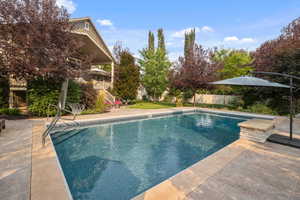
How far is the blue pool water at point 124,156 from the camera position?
3303 millimetres

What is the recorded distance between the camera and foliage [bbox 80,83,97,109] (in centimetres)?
1062

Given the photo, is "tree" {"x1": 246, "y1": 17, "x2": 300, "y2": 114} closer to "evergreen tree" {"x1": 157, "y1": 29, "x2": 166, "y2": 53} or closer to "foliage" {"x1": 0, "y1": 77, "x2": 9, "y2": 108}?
"foliage" {"x1": 0, "y1": 77, "x2": 9, "y2": 108}

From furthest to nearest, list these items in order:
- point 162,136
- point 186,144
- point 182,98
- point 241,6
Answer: point 182,98 → point 241,6 → point 162,136 → point 186,144

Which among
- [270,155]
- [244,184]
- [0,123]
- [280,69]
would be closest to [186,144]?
[270,155]

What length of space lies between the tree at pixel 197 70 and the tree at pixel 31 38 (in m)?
10.8

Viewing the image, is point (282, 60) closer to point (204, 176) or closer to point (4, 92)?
point (204, 176)

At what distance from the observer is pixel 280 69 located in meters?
11.8

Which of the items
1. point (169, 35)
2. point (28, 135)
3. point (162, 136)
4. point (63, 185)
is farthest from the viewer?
point (169, 35)

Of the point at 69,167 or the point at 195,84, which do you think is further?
the point at 195,84

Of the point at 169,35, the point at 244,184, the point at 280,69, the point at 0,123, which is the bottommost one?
the point at 244,184

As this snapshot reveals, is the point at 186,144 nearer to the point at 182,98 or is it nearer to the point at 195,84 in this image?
the point at 195,84

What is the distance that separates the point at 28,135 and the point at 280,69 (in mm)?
16549

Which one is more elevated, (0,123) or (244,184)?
(0,123)

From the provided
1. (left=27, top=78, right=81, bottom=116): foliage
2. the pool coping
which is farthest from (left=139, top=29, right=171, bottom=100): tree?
(left=27, top=78, right=81, bottom=116): foliage
